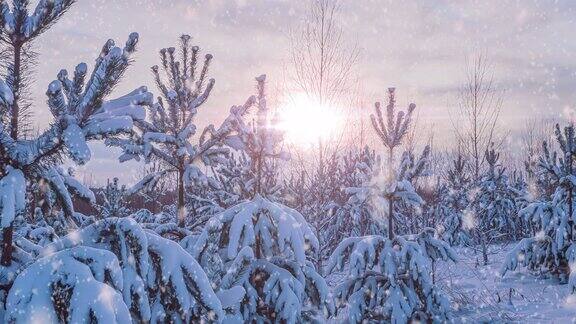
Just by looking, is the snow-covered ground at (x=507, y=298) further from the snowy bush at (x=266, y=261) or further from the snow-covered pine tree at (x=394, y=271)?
the snowy bush at (x=266, y=261)

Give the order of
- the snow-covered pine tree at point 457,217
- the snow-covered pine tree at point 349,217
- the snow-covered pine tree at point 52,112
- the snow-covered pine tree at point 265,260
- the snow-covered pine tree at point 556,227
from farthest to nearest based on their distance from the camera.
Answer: the snow-covered pine tree at point 457,217
the snow-covered pine tree at point 349,217
the snow-covered pine tree at point 556,227
the snow-covered pine tree at point 265,260
the snow-covered pine tree at point 52,112

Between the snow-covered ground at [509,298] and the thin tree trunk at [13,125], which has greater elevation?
the thin tree trunk at [13,125]

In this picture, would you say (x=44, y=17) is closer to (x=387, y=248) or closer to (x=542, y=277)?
(x=387, y=248)

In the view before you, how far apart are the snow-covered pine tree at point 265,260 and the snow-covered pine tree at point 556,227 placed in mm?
8569

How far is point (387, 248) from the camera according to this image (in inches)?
300

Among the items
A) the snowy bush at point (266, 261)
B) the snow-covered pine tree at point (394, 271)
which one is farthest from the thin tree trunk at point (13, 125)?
the snow-covered pine tree at point (394, 271)

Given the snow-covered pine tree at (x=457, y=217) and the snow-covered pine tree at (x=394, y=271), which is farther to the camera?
the snow-covered pine tree at (x=457, y=217)

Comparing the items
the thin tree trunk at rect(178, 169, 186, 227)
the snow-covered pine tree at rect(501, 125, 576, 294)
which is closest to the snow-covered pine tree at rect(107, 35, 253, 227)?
the thin tree trunk at rect(178, 169, 186, 227)

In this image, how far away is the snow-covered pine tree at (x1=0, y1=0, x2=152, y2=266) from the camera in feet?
8.66

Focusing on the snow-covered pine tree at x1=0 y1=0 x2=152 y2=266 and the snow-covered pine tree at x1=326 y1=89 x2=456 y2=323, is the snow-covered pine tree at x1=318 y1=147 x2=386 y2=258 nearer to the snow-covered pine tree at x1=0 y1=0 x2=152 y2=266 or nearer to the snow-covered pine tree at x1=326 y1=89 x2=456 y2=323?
the snow-covered pine tree at x1=326 y1=89 x2=456 y2=323

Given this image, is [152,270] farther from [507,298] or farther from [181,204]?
[507,298]

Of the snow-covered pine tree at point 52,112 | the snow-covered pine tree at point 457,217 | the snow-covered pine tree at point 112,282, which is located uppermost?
the snow-covered pine tree at point 52,112

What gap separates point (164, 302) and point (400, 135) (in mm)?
5983

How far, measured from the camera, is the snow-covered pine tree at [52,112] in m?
2.64
